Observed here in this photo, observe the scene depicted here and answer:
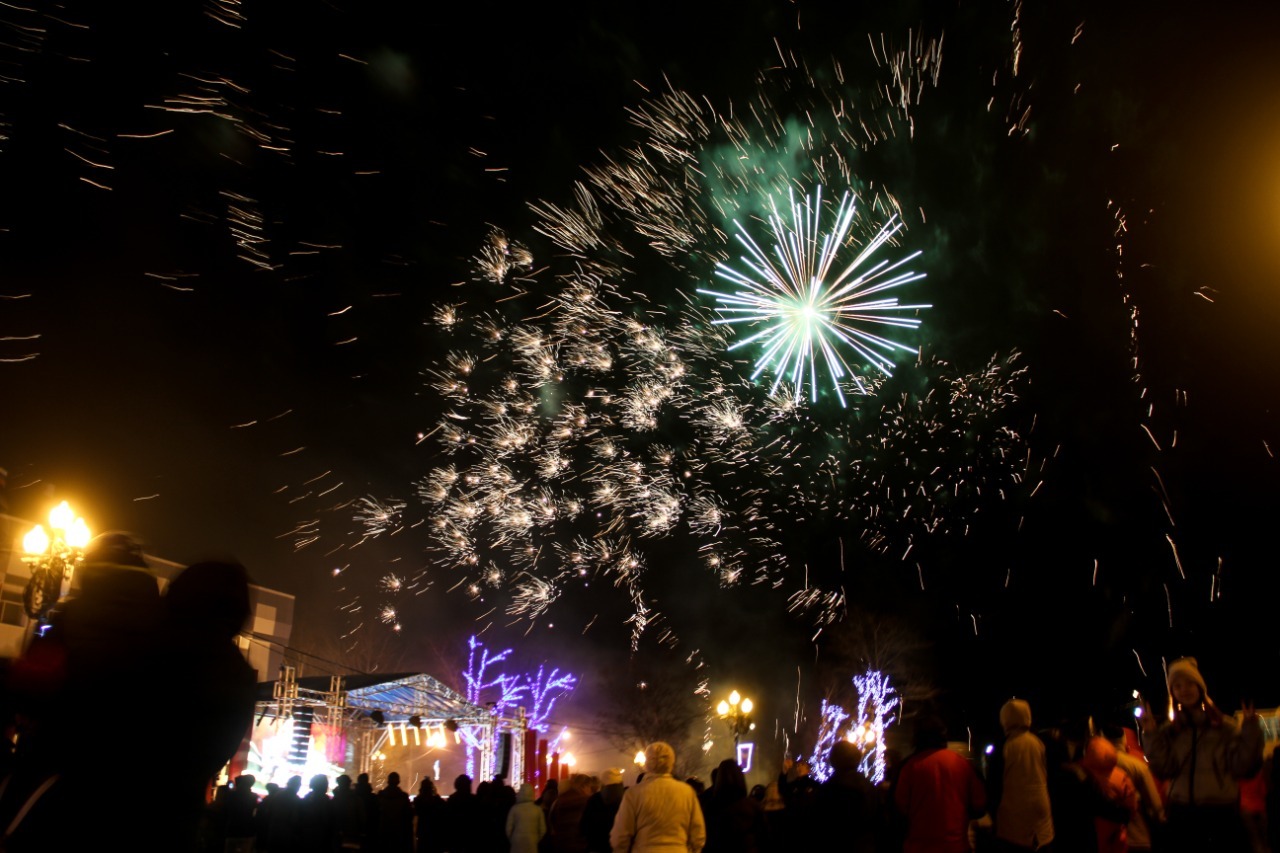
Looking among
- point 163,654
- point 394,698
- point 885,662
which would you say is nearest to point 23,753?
point 163,654

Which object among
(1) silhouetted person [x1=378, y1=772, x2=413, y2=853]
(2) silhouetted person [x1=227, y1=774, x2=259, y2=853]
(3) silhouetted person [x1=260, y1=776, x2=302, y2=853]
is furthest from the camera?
(1) silhouetted person [x1=378, y1=772, x2=413, y2=853]

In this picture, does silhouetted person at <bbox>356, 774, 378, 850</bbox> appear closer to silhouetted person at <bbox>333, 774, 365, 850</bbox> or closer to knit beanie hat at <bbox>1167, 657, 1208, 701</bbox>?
silhouetted person at <bbox>333, 774, 365, 850</bbox>

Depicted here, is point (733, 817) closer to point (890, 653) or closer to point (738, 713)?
point (738, 713)

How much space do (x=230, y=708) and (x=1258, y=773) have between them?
5.92 m

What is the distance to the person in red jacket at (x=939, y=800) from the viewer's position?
240 inches

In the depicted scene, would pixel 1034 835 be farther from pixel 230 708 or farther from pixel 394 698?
pixel 394 698

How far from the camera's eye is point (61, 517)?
479 inches

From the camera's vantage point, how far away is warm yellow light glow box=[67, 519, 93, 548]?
1216 centimetres

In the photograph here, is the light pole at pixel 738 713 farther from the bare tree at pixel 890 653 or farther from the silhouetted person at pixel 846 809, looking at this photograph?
the silhouetted person at pixel 846 809

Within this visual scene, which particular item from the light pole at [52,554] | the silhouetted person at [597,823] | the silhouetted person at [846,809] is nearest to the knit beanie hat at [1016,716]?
the silhouetted person at [846,809]

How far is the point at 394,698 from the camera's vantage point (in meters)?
27.0

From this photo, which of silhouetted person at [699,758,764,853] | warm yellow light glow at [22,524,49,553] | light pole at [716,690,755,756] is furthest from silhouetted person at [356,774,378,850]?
light pole at [716,690,755,756]

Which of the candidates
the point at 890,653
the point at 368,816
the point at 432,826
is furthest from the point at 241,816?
the point at 890,653

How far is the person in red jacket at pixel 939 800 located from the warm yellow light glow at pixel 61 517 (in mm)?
10685
